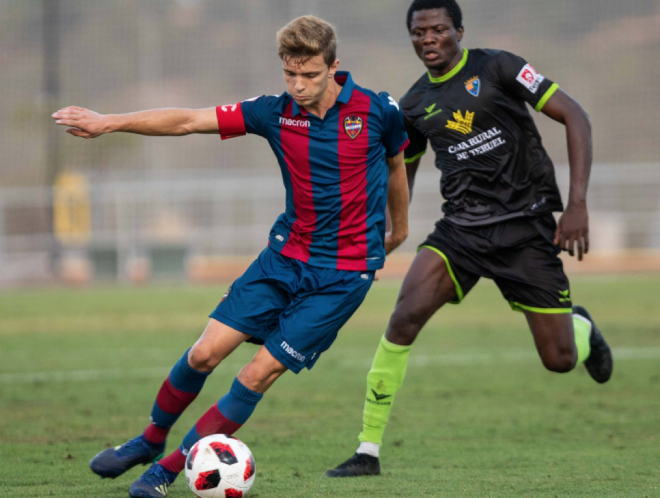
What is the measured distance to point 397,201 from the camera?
479cm

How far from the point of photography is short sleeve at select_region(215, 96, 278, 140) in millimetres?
4297

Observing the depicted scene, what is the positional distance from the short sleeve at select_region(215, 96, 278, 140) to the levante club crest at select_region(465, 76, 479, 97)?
137 centimetres

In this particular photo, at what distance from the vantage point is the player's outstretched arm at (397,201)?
4.64 metres

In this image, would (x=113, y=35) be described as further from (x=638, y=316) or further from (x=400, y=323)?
(x=400, y=323)

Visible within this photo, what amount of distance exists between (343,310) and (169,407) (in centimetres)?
97

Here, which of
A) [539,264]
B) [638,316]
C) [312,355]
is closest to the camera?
[312,355]

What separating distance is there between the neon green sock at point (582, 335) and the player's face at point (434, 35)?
1.90 meters

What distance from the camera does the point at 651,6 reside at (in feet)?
90.3

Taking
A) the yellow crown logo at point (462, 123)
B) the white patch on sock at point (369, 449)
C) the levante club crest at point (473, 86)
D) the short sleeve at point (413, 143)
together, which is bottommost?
the white patch on sock at point (369, 449)

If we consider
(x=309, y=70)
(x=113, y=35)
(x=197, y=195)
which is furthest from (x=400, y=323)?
(x=113, y=35)

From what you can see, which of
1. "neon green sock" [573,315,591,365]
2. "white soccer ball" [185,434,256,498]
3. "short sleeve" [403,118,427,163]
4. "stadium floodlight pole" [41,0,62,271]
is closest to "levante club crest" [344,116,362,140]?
"short sleeve" [403,118,427,163]

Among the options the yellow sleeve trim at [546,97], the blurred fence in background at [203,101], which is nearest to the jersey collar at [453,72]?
the yellow sleeve trim at [546,97]

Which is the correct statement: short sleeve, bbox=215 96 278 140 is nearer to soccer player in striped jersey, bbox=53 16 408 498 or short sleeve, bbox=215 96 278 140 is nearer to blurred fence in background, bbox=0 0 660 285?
soccer player in striped jersey, bbox=53 16 408 498

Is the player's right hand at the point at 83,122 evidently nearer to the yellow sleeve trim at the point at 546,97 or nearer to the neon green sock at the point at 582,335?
the yellow sleeve trim at the point at 546,97
